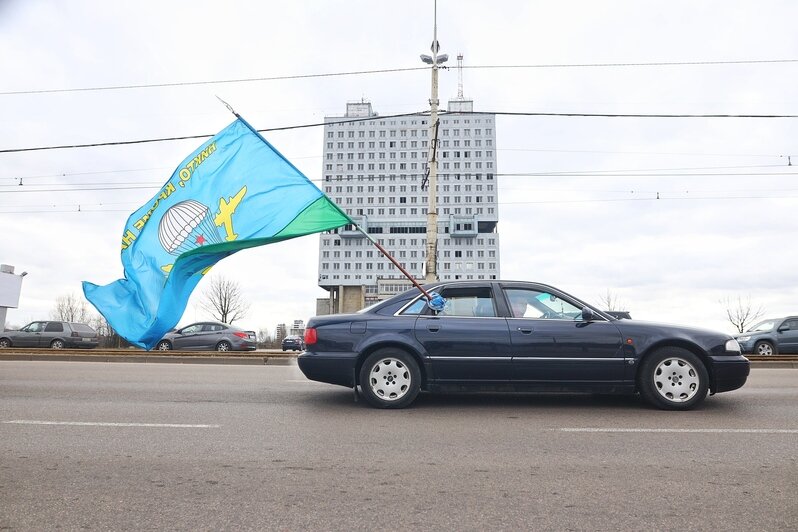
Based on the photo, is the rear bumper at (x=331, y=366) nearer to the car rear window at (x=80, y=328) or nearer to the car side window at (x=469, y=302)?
the car side window at (x=469, y=302)

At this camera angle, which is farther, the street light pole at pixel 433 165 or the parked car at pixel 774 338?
the parked car at pixel 774 338

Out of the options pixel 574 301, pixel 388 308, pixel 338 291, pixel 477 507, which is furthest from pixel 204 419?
pixel 338 291

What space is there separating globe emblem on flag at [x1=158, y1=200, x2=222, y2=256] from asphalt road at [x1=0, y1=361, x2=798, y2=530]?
7.63ft

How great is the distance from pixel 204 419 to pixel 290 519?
322 centimetres

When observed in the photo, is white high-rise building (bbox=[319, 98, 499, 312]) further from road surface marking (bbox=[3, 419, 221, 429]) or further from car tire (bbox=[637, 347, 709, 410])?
road surface marking (bbox=[3, 419, 221, 429])

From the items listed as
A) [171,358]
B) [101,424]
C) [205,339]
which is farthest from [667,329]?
[205,339]

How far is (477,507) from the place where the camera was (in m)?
3.22

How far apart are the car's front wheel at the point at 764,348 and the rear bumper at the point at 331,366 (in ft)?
61.0

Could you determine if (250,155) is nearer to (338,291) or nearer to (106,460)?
(106,460)

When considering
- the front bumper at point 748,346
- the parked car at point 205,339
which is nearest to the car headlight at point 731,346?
the front bumper at point 748,346

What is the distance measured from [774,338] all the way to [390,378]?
1841 cm

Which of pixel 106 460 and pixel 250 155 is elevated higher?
pixel 250 155

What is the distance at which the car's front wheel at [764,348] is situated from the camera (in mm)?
19484

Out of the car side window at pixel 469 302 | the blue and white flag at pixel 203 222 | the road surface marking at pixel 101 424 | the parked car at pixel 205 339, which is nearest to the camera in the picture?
the road surface marking at pixel 101 424
